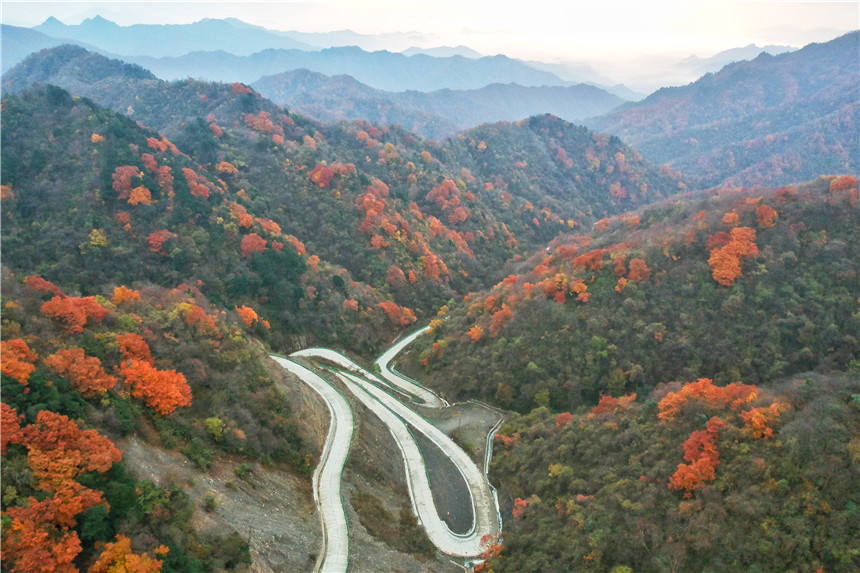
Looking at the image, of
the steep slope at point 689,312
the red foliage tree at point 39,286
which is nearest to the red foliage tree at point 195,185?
the red foliage tree at point 39,286

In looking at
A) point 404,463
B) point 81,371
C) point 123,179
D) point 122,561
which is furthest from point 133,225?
point 122,561

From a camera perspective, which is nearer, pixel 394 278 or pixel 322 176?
pixel 394 278

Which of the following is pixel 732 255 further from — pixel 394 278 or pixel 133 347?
pixel 133 347

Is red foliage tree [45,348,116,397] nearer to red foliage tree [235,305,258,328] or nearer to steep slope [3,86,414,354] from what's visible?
red foliage tree [235,305,258,328]

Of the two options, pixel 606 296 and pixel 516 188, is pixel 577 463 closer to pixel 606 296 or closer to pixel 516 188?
pixel 606 296

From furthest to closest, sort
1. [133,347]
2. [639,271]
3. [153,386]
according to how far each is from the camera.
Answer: [639,271], [133,347], [153,386]

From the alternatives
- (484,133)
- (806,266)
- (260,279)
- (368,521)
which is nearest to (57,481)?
(368,521)

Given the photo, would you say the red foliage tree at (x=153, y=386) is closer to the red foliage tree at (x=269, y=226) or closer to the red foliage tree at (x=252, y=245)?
the red foliage tree at (x=252, y=245)
